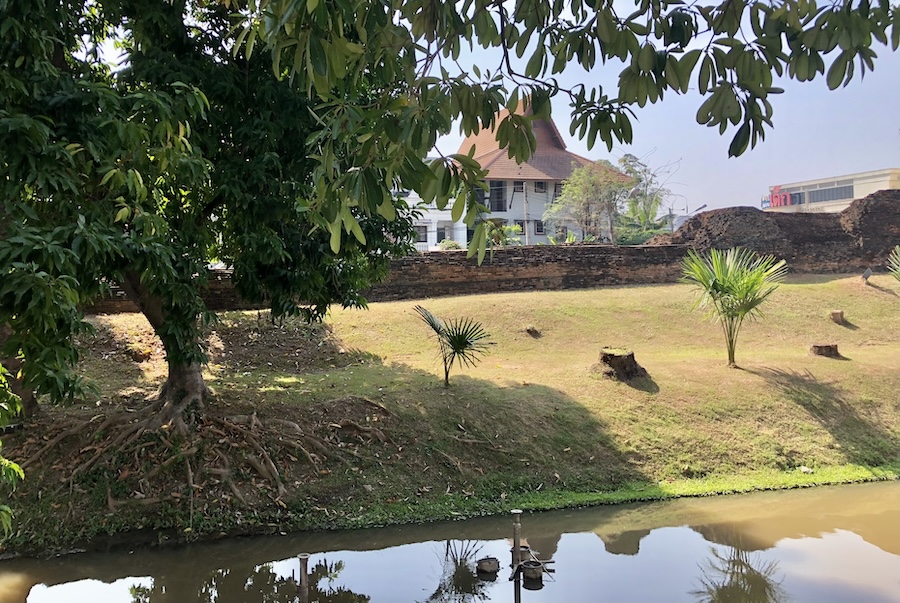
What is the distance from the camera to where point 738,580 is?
4.29m

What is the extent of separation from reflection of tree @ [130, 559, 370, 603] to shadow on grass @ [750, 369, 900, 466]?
5.67 metres

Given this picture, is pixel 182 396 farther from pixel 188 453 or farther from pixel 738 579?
pixel 738 579

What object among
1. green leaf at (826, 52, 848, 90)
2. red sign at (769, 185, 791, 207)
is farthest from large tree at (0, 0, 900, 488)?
red sign at (769, 185, 791, 207)

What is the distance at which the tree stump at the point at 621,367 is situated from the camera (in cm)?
788

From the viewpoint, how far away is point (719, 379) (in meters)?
7.98

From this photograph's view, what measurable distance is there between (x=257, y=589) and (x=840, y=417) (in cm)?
677

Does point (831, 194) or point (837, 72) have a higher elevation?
point (831, 194)

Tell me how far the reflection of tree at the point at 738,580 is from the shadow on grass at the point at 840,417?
2.96 meters

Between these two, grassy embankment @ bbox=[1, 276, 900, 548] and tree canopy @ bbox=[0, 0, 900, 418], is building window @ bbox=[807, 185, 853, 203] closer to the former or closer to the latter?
grassy embankment @ bbox=[1, 276, 900, 548]

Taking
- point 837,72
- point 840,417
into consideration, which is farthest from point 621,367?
point 837,72

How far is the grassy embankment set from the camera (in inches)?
213

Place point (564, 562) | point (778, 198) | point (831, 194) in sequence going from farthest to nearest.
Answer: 1. point (778, 198)
2. point (831, 194)
3. point (564, 562)

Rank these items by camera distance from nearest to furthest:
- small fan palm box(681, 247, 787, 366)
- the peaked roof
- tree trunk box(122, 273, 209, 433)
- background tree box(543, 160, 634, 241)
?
tree trunk box(122, 273, 209, 433) → small fan palm box(681, 247, 787, 366) → background tree box(543, 160, 634, 241) → the peaked roof

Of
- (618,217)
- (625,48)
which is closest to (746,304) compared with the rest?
(625,48)
